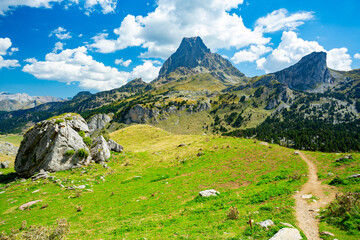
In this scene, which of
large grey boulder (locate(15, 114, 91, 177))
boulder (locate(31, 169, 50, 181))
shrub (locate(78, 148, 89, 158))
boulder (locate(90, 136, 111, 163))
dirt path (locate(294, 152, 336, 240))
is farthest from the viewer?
boulder (locate(90, 136, 111, 163))

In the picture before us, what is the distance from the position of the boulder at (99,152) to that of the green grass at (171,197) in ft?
7.75

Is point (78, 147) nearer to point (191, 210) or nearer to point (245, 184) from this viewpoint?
point (191, 210)

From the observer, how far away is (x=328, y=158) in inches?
1273

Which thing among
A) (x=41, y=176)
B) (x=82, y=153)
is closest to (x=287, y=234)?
(x=41, y=176)

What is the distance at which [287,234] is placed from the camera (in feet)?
32.9

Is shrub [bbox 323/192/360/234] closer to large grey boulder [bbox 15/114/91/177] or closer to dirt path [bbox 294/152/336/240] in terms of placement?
dirt path [bbox 294/152/336/240]

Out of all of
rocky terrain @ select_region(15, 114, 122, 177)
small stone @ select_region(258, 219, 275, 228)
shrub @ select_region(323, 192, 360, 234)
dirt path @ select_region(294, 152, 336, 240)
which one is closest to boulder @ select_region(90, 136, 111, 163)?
rocky terrain @ select_region(15, 114, 122, 177)

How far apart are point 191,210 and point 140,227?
205 inches

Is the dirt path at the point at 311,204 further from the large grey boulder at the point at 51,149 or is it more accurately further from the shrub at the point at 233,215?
the large grey boulder at the point at 51,149

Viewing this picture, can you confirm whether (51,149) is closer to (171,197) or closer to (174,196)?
(171,197)

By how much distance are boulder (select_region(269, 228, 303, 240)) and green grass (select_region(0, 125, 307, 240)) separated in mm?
796

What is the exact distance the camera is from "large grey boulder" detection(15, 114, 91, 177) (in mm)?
34375

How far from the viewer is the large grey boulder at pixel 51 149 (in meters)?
34.4

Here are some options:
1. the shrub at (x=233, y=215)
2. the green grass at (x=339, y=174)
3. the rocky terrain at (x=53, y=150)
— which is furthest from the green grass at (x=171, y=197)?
the rocky terrain at (x=53, y=150)
